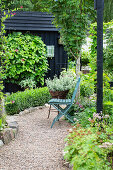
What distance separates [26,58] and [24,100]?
225 centimetres

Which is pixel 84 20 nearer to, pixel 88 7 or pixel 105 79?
pixel 88 7

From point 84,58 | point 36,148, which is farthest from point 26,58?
point 36,148

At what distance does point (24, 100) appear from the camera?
6.19 meters

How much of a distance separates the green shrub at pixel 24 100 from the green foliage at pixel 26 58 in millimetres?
1479

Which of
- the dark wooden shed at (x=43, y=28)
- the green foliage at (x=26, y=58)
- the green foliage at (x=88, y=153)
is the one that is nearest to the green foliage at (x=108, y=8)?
the dark wooden shed at (x=43, y=28)

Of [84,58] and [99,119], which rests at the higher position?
[84,58]

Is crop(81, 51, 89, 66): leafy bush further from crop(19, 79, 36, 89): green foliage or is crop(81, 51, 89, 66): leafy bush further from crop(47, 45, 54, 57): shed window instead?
Answer: crop(19, 79, 36, 89): green foliage

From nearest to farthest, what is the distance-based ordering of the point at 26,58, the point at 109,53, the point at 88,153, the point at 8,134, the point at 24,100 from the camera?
the point at 88,153
the point at 8,134
the point at 109,53
the point at 24,100
the point at 26,58

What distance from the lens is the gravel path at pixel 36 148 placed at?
3.00 metres

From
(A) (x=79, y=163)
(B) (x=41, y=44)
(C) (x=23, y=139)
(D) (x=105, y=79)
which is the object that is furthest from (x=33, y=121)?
(B) (x=41, y=44)

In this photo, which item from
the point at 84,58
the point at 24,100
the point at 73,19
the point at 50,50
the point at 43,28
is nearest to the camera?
the point at 73,19

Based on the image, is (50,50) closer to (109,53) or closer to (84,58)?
(84,58)

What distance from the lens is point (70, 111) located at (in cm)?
518

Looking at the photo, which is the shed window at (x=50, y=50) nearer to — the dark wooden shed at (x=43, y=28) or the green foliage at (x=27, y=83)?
the dark wooden shed at (x=43, y=28)
